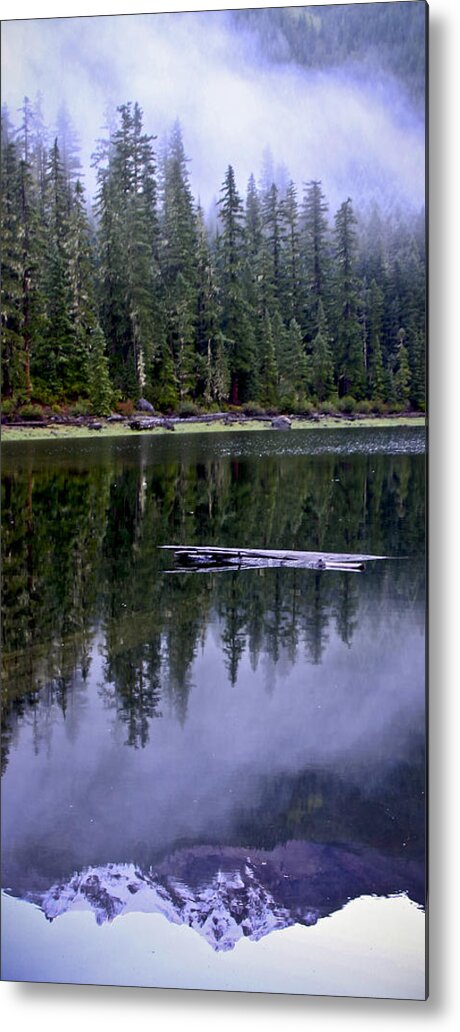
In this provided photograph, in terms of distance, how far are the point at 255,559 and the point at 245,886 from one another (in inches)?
41.3

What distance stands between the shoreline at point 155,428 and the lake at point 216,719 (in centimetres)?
3

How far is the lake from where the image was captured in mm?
4047

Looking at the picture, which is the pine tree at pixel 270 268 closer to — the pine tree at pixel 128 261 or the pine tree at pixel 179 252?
the pine tree at pixel 179 252

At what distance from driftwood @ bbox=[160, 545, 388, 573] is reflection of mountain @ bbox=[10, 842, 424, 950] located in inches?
35.4

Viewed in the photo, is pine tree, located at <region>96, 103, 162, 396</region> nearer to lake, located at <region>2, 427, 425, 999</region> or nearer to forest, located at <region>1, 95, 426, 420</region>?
forest, located at <region>1, 95, 426, 420</region>

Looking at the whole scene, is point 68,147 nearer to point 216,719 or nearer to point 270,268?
point 270,268

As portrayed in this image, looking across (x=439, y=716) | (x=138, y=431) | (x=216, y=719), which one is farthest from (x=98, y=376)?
(x=439, y=716)

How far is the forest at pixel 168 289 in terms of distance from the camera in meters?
4.26

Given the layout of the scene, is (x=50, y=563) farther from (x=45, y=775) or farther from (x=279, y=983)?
(x=279, y=983)

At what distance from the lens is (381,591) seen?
4.16 meters

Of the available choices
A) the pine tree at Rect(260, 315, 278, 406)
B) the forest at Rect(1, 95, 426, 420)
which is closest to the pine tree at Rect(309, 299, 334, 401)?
the forest at Rect(1, 95, 426, 420)

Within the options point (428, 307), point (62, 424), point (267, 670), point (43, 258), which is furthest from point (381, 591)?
point (43, 258)

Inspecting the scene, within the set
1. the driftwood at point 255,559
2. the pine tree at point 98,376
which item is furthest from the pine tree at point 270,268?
the driftwood at point 255,559

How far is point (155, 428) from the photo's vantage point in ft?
14.5
